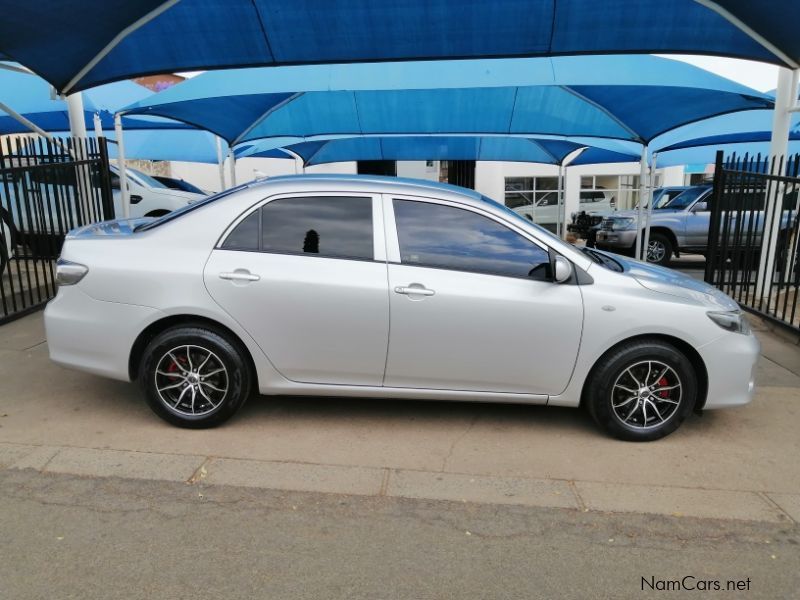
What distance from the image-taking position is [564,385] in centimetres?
395

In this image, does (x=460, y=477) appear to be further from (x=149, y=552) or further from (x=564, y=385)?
(x=149, y=552)

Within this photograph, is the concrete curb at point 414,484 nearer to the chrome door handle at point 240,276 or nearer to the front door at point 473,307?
the front door at point 473,307

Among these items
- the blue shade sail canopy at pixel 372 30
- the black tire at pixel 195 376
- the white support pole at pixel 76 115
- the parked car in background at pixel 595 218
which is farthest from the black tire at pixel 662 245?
the black tire at pixel 195 376

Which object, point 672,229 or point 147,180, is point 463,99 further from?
point 147,180

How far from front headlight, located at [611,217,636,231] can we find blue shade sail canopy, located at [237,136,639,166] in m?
1.91

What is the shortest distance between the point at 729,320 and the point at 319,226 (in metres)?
2.81

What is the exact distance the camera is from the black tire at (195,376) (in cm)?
392

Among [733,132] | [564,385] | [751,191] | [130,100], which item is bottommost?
[564,385]

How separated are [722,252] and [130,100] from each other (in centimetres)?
1101

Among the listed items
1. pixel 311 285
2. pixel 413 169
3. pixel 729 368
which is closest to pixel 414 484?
pixel 311 285

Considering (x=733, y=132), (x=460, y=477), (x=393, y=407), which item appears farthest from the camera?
(x=733, y=132)

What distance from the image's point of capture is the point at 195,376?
397 centimetres

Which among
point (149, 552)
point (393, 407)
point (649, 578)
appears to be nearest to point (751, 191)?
point (393, 407)

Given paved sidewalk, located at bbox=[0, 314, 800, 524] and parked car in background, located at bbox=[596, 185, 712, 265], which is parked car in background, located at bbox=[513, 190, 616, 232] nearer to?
parked car in background, located at bbox=[596, 185, 712, 265]
